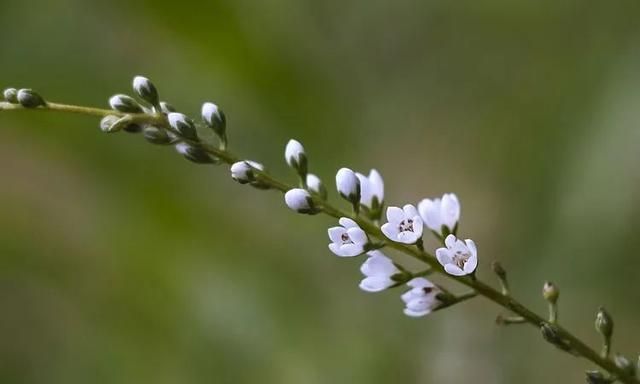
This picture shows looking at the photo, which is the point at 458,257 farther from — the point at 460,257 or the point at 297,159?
the point at 297,159

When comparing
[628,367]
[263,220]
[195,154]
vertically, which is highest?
[195,154]

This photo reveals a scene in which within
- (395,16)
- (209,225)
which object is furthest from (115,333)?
(395,16)

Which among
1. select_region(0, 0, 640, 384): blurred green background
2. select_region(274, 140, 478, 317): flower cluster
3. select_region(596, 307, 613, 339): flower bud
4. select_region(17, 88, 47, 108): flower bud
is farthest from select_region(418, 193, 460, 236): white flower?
select_region(0, 0, 640, 384): blurred green background

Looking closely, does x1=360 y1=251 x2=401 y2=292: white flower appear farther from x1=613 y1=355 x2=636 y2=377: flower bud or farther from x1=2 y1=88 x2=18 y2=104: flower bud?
x1=2 y1=88 x2=18 y2=104: flower bud

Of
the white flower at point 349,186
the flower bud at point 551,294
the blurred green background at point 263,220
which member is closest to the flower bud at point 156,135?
the white flower at point 349,186

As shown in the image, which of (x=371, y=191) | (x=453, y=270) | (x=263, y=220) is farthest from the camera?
(x=263, y=220)

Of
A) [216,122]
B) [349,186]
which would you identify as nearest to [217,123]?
[216,122]

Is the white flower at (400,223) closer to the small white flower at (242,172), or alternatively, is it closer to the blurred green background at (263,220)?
the small white flower at (242,172)
